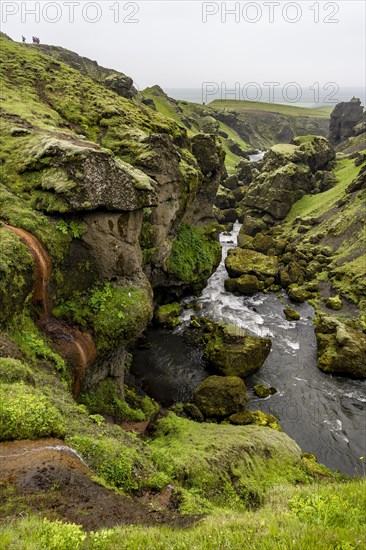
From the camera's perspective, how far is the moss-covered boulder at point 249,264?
183 ft

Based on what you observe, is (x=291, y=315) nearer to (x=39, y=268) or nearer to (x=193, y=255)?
(x=193, y=255)

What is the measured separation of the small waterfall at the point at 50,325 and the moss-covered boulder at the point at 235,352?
16103 mm

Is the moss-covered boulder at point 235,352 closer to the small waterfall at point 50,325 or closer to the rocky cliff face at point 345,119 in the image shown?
the small waterfall at point 50,325

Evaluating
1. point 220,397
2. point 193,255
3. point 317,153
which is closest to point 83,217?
point 220,397

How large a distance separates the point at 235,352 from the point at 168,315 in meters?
11.3

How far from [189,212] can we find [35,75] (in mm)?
25127

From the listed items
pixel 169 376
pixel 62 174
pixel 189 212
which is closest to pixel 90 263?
pixel 62 174

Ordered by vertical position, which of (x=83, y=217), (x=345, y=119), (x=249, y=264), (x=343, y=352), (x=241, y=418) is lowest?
(x=241, y=418)

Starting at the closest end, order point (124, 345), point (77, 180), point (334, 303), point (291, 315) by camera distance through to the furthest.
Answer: point (77, 180), point (124, 345), point (291, 315), point (334, 303)

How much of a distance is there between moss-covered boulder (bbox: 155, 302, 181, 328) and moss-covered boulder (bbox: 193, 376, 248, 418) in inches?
513

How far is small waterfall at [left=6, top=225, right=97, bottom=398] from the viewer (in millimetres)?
19609

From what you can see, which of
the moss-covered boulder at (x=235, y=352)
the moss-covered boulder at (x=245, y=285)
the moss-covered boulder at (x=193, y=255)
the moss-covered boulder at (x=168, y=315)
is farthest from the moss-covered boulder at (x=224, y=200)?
the moss-covered boulder at (x=235, y=352)

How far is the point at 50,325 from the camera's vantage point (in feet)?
67.1

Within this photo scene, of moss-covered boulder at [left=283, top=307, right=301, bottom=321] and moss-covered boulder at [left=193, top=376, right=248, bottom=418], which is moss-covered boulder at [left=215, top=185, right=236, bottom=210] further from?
moss-covered boulder at [left=193, top=376, right=248, bottom=418]
